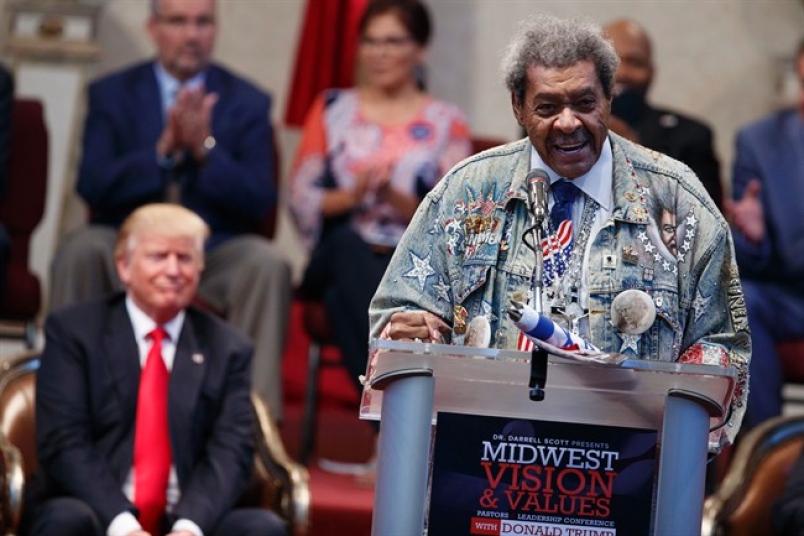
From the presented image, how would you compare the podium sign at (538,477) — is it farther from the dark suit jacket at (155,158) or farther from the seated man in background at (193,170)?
the dark suit jacket at (155,158)

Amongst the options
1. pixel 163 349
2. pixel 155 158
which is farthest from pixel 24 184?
pixel 163 349

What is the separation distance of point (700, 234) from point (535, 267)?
0.31 meters

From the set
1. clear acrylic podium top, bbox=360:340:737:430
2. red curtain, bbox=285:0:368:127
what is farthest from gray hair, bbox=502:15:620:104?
red curtain, bbox=285:0:368:127

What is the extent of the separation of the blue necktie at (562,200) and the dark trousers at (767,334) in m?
2.61

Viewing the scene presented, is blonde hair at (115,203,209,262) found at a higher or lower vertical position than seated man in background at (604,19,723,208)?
lower

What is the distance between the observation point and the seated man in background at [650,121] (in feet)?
18.1

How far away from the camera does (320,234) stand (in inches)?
222

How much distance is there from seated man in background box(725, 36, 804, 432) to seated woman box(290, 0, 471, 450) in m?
1.05

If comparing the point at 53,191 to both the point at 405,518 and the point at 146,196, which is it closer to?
the point at 146,196

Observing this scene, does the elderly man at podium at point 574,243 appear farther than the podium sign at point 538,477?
Yes

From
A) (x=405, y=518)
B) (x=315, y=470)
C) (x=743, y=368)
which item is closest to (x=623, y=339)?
(x=743, y=368)

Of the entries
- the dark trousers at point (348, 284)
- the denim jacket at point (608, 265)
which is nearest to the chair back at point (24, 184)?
the dark trousers at point (348, 284)

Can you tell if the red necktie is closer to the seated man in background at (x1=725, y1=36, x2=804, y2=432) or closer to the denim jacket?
the denim jacket

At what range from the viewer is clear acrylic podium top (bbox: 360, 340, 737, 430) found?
7.39 feet
